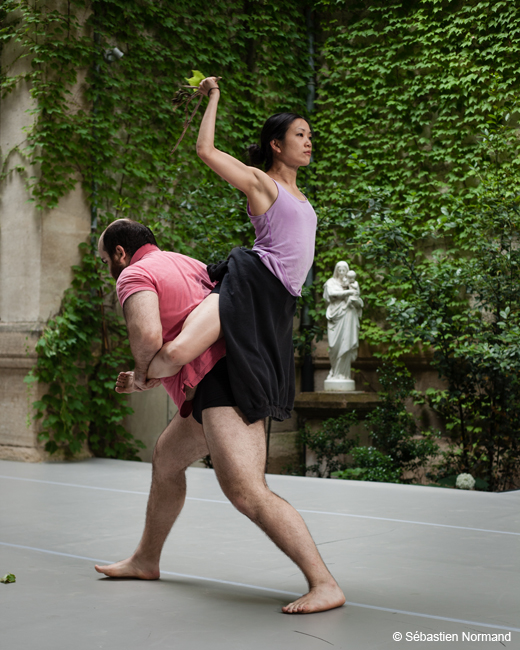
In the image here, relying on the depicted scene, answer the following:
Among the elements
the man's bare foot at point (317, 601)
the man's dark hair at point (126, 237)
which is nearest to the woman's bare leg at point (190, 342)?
the man's dark hair at point (126, 237)

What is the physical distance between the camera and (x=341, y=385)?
9.01 meters

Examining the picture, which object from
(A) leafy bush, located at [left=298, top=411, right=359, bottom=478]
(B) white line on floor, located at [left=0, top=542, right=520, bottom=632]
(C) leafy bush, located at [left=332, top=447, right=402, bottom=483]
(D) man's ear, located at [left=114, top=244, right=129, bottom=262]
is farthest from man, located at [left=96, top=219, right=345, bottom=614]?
(A) leafy bush, located at [left=298, top=411, right=359, bottom=478]

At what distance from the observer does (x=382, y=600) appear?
274 cm

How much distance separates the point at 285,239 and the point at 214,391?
1.91 feet

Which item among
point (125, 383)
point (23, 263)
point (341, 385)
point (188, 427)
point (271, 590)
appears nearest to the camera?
point (125, 383)

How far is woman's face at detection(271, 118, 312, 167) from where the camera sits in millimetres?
2750

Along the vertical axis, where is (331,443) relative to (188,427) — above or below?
below

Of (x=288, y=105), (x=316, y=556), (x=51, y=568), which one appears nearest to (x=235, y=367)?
(x=316, y=556)

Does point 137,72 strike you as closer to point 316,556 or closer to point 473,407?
point 473,407

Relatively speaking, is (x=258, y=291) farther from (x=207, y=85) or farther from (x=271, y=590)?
(x=271, y=590)

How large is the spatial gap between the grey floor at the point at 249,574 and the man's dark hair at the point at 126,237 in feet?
4.17

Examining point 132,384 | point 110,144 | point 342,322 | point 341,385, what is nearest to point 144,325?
point 132,384

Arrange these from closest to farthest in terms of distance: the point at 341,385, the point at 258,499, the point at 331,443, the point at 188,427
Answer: the point at 258,499 → the point at 188,427 → the point at 331,443 → the point at 341,385

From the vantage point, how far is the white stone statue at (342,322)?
29.1 ft
